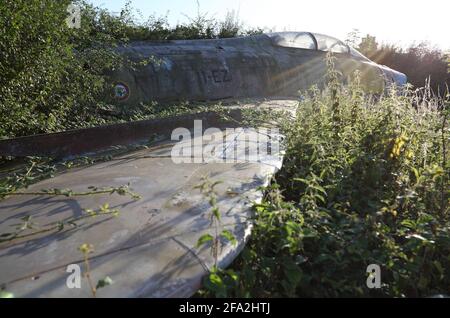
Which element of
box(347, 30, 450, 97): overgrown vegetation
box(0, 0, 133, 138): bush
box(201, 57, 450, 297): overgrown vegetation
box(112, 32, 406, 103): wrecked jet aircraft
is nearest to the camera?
box(201, 57, 450, 297): overgrown vegetation

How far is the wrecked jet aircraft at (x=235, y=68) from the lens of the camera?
30.0ft

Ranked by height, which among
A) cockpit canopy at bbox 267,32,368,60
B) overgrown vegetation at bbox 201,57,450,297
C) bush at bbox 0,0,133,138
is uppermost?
cockpit canopy at bbox 267,32,368,60

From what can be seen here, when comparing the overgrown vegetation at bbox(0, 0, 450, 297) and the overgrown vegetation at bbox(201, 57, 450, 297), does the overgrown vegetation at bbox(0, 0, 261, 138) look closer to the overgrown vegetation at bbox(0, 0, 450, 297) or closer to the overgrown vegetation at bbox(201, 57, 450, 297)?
the overgrown vegetation at bbox(0, 0, 450, 297)

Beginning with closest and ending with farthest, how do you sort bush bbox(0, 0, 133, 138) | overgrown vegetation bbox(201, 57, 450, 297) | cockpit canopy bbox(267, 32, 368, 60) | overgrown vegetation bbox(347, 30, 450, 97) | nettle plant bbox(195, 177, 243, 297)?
nettle plant bbox(195, 177, 243, 297) → overgrown vegetation bbox(201, 57, 450, 297) → bush bbox(0, 0, 133, 138) → cockpit canopy bbox(267, 32, 368, 60) → overgrown vegetation bbox(347, 30, 450, 97)

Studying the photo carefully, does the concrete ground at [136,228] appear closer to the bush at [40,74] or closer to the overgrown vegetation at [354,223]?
the overgrown vegetation at [354,223]

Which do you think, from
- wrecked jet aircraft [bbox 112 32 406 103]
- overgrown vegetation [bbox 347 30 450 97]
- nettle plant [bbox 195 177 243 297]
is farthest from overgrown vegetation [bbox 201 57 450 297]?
overgrown vegetation [bbox 347 30 450 97]

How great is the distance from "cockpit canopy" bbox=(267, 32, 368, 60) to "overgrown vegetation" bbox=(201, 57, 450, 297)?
7444 mm

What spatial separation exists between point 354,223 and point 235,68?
7.95 metres

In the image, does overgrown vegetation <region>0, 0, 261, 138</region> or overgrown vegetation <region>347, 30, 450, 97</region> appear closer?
overgrown vegetation <region>0, 0, 261, 138</region>

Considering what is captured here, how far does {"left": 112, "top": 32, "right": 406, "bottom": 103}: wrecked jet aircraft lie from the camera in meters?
9.16

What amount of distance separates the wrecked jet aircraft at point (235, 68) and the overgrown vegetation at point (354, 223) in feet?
15.7

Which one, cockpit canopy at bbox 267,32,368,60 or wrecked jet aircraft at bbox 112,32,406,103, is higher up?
cockpit canopy at bbox 267,32,368,60

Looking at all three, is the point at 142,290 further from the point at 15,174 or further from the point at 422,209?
the point at 15,174
